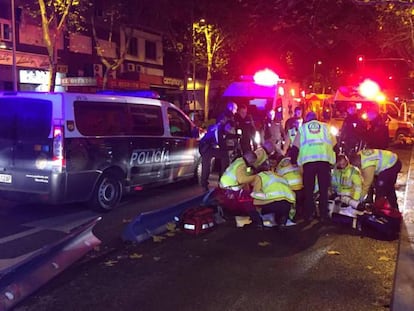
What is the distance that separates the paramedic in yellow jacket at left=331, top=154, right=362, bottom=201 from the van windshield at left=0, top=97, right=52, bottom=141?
4383mm

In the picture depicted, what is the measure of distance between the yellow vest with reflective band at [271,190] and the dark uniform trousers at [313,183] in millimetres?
652

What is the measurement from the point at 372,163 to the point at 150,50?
2671 cm

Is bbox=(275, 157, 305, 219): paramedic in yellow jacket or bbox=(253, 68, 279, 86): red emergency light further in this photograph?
bbox=(253, 68, 279, 86): red emergency light

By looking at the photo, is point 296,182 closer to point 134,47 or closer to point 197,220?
point 197,220

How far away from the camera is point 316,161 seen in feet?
25.3

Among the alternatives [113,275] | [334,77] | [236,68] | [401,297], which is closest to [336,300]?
[401,297]

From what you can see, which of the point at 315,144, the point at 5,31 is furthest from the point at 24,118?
the point at 5,31

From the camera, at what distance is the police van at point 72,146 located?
7.48m

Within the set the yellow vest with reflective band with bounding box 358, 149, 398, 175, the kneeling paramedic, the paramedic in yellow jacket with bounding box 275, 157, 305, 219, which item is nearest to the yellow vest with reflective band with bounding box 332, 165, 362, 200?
the yellow vest with reflective band with bounding box 358, 149, 398, 175

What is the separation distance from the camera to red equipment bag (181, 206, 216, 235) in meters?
7.02

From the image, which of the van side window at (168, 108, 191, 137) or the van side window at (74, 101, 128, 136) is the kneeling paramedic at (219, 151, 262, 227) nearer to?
the van side window at (74, 101, 128, 136)

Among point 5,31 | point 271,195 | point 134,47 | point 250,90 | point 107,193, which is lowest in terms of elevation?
point 107,193

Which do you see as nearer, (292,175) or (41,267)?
(41,267)

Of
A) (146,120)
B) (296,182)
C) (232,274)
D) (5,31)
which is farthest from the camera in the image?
(5,31)
